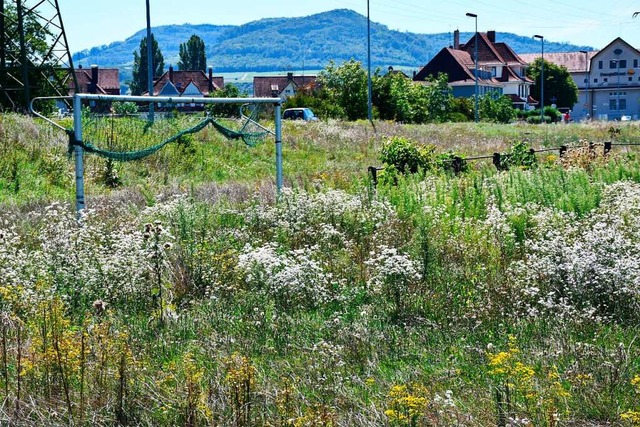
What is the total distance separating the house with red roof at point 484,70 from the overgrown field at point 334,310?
276ft

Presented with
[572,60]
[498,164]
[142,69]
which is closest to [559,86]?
[572,60]

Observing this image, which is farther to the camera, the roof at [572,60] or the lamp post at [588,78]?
the roof at [572,60]

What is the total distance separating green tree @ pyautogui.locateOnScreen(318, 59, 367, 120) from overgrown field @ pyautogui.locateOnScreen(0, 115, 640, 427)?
36.8m

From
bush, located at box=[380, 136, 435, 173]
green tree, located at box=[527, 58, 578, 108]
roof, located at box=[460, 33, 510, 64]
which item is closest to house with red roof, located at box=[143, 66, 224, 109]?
roof, located at box=[460, 33, 510, 64]

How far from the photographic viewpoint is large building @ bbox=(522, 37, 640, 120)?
372ft

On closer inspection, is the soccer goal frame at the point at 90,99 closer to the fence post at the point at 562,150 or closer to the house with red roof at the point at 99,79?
the fence post at the point at 562,150

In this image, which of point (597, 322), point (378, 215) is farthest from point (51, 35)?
point (597, 322)

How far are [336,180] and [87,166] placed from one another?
567 centimetres

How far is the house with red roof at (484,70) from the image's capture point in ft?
319

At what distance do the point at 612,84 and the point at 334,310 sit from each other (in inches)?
4555

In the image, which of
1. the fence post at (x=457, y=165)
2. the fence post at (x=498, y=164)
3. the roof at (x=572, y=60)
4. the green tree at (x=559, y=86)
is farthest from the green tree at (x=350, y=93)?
the roof at (x=572, y=60)

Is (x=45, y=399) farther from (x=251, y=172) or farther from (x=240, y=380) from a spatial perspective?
(x=251, y=172)

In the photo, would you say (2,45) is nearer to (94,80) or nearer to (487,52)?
(94,80)

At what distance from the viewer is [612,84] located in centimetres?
11712
